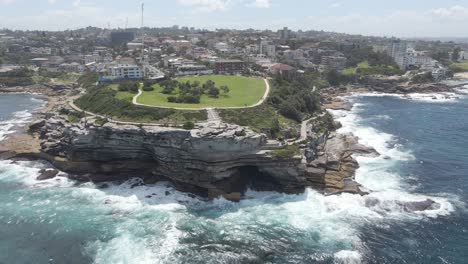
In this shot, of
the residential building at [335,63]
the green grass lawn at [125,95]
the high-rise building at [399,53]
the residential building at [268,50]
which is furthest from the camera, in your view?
the residential building at [268,50]

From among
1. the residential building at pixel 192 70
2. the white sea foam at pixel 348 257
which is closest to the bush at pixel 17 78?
the residential building at pixel 192 70

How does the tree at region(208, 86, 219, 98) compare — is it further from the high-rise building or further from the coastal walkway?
the high-rise building

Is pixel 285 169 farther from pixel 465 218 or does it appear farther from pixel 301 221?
pixel 465 218

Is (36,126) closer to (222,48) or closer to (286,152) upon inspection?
Answer: (286,152)

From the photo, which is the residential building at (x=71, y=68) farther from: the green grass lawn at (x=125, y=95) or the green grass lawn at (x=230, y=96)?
the green grass lawn at (x=125, y=95)

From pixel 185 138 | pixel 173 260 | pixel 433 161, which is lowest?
pixel 173 260

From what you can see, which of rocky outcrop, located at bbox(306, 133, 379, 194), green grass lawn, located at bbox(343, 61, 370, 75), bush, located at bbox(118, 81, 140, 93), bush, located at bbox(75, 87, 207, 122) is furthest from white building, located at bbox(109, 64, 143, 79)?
green grass lawn, located at bbox(343, 61, 370, 75)

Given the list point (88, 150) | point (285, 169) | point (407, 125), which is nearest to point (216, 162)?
point (285, 169)
